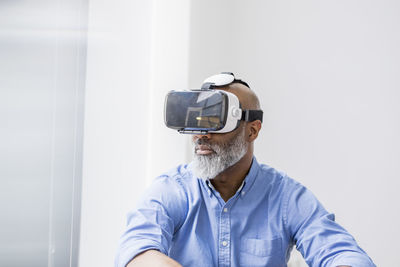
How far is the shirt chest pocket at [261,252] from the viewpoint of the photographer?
1621mm

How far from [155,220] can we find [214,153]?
34cm

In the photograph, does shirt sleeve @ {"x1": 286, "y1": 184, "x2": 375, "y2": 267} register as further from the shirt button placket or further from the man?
the shirt button placket

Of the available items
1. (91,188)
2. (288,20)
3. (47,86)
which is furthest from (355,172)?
(47,86)

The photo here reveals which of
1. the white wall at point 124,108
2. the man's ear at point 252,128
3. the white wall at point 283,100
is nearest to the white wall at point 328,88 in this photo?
the white wall at point 283,100

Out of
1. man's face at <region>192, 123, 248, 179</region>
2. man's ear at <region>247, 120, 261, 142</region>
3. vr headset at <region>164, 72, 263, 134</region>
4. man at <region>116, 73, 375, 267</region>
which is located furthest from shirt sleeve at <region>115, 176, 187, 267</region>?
man's ear at <region>247, 120, 261, 142</region>

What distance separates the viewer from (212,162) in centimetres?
171

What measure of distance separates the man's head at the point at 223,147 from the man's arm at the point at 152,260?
39 cm

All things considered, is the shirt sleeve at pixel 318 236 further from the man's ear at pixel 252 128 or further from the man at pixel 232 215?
the man's ear at pixel 252 128

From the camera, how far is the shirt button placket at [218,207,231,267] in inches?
64.0

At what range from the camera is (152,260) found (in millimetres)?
1378

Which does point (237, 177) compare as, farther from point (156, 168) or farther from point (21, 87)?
point (21, 87)

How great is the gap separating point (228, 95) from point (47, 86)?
2.83ft

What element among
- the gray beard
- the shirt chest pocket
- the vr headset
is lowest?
the shirt chest pocket

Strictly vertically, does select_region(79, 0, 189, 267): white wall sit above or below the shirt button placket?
above
